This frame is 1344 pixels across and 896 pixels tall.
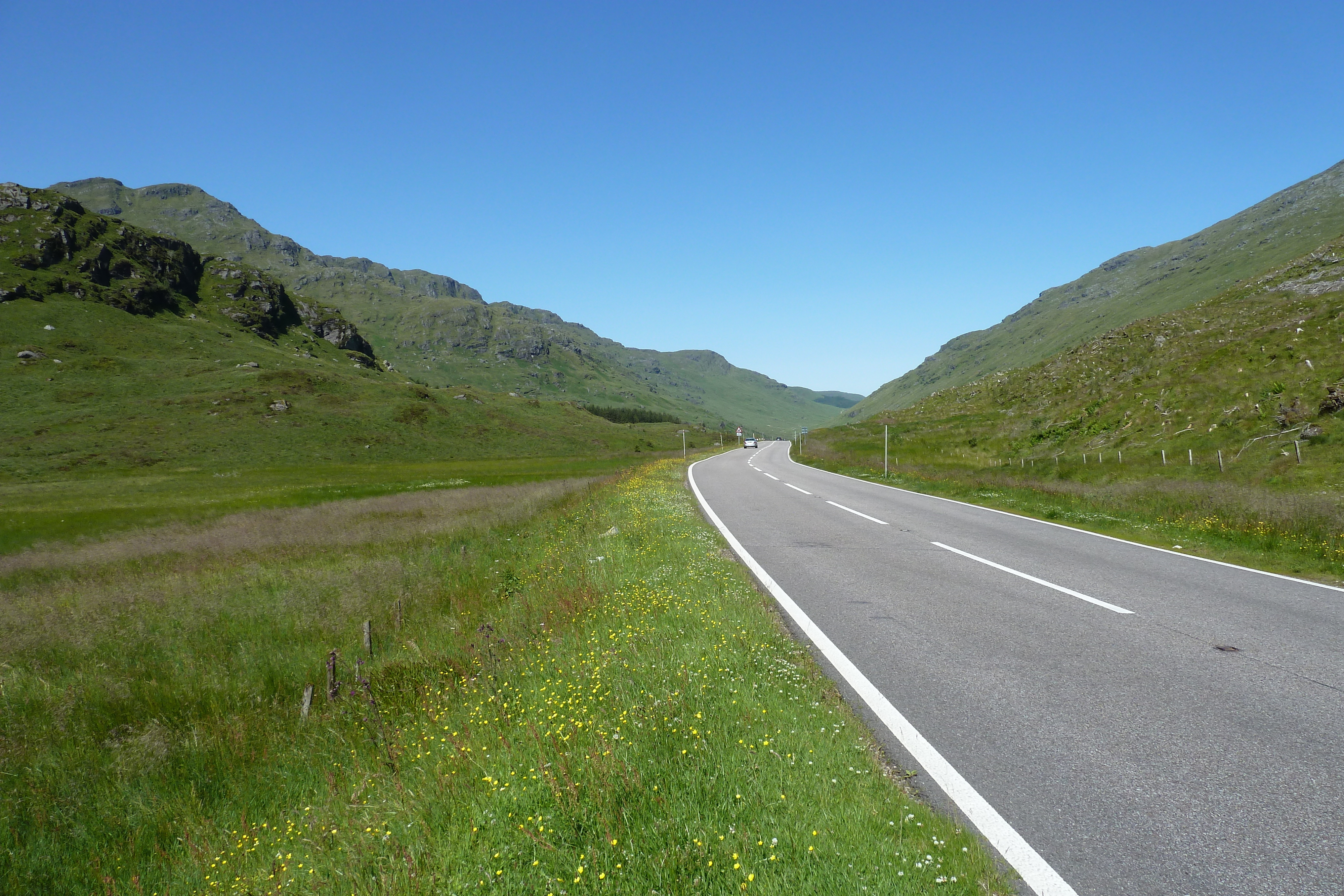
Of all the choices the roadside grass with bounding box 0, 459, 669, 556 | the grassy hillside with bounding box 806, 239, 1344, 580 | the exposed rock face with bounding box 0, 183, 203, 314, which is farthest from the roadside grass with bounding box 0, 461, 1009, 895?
the exposed rock face with bounding box 0, 183, 203, 314

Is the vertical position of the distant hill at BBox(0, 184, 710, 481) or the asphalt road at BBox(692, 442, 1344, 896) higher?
the distant hill at BBox(0, 184, 710, 481)

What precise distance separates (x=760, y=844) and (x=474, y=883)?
1554 mm

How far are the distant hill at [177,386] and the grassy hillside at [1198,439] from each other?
7006 cm

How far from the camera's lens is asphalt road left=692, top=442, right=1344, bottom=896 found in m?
3.03

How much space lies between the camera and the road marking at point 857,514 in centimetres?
1541

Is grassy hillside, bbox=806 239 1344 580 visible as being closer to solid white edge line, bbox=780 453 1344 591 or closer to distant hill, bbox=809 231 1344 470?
distant hill, bbox=809 231 1344 470

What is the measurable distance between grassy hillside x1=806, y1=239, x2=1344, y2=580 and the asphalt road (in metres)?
4.35

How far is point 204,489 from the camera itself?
47.9 m

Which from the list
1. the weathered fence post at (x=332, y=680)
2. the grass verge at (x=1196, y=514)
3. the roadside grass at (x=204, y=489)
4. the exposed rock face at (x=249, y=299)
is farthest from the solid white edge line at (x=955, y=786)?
the exposed rock face at (x=249, y=299)

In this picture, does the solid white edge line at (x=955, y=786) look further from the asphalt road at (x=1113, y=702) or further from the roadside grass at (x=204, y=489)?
the roadside grass at (x=204, y=489)

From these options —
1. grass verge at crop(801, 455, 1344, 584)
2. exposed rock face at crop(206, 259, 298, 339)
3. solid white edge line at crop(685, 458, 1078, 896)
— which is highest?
exposed rock face at crop(206, 259, 298, 339)

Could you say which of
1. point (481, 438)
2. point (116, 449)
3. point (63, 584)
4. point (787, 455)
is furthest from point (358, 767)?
point (481, 438)

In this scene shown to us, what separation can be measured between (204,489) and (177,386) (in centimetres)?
7244

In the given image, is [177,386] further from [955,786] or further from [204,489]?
[955,786]
